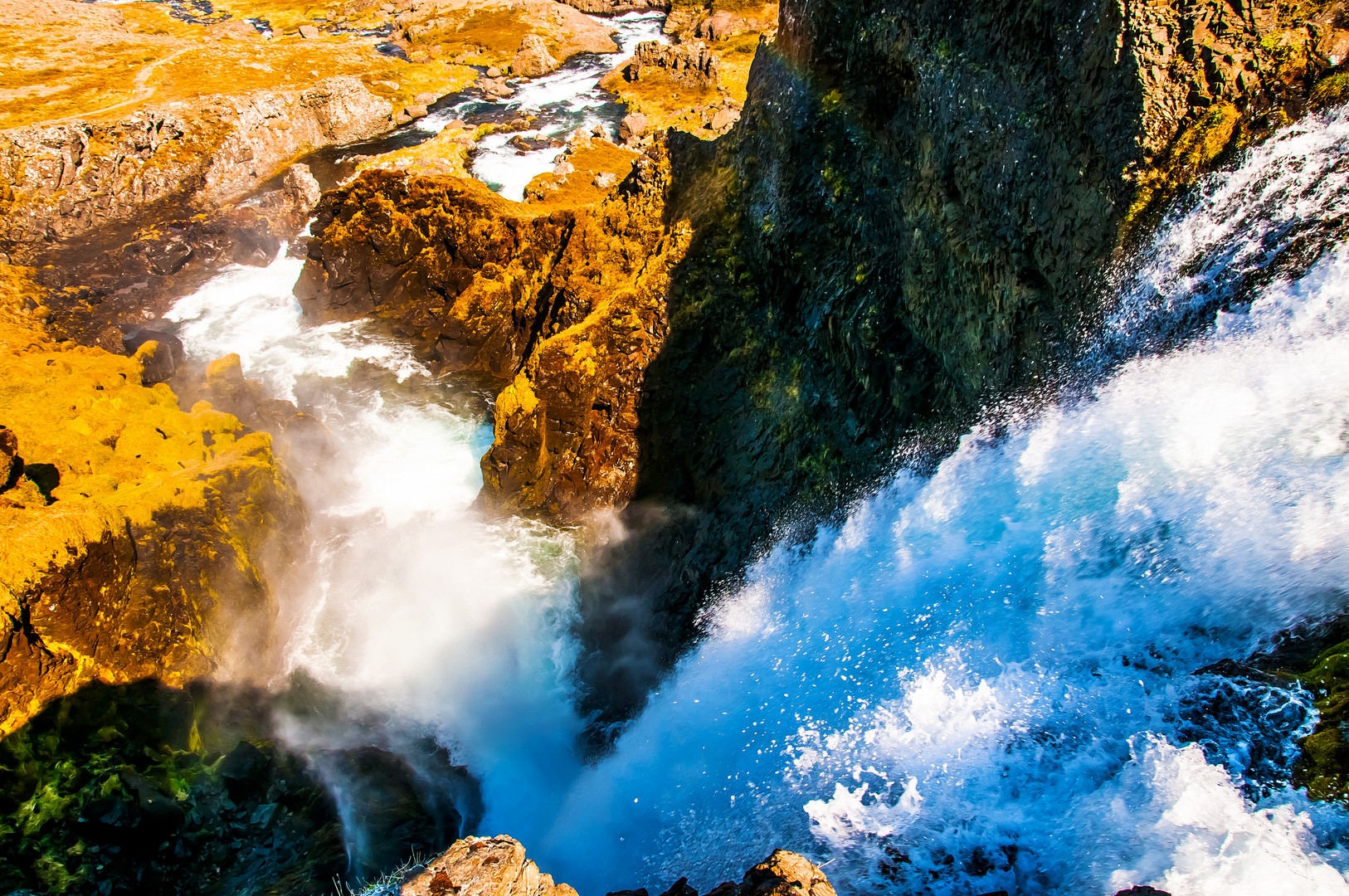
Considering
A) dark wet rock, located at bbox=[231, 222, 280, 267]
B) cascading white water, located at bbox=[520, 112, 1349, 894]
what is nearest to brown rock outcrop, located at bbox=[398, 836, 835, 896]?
cascading white water, located at bbox=[520, 112, 1349, 894]

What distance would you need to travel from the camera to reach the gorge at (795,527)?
8031 mm

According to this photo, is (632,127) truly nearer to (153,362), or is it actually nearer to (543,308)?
(543,308)

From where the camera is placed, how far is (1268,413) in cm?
829

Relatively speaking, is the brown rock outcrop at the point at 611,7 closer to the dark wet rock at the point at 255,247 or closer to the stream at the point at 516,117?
the stream at the point at 516,117

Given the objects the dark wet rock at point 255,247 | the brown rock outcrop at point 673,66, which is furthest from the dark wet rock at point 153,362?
the brown rock outcrop at point 673,66

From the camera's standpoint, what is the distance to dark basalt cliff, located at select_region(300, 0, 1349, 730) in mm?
8492

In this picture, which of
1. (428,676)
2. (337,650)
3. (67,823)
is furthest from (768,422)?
(67,823)

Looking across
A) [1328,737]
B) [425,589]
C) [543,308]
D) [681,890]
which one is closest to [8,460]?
[425,589]

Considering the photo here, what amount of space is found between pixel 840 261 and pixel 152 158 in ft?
143

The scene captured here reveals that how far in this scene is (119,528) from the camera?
15555mm

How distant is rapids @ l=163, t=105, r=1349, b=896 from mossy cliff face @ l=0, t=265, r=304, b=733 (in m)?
8.70

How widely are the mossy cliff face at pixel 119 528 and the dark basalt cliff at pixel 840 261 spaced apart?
23.3 feet

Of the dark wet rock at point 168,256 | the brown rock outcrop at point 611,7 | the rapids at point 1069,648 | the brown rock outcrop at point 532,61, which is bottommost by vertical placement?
the dark wet rock at point 168,256

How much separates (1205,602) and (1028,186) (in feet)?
20.8
